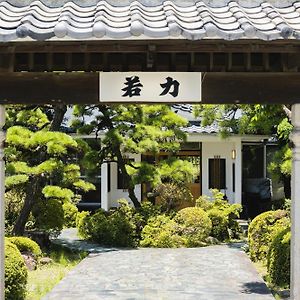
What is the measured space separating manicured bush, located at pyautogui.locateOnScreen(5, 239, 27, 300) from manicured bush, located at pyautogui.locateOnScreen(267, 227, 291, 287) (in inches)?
182

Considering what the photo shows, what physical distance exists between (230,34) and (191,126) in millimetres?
18576

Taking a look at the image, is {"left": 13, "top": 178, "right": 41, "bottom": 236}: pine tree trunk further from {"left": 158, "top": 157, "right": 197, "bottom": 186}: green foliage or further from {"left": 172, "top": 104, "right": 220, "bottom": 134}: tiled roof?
{"left": 172, "top": 104, "right": 220, "bottom": 134}: tiled roof

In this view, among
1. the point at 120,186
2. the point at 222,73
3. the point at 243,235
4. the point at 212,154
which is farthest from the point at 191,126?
the point at 222,73

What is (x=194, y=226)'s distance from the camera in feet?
55.6

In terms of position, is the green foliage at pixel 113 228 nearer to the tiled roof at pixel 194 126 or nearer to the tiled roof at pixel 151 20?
the tiled roof at pixel 194 126

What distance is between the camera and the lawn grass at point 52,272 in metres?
11.0

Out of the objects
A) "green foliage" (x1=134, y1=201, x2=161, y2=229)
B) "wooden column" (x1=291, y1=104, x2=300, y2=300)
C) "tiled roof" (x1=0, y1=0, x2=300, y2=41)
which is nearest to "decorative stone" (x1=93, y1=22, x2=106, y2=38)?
"tiled roof" (x1=0, y1=0, x2=300, y2=41)

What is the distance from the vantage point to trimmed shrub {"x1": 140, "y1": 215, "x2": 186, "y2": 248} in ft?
54.4

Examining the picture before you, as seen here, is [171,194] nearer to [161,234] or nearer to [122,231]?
[161,234]

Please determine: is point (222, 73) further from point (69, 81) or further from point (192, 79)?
point (69, 81)

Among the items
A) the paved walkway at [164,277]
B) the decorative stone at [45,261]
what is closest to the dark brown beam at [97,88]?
the paved walkway at [164,277]

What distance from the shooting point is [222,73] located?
550 cm

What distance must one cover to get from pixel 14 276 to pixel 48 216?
643 cm

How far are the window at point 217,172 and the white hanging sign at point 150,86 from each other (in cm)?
1800
